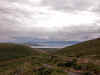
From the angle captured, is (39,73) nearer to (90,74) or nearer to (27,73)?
(27,73)

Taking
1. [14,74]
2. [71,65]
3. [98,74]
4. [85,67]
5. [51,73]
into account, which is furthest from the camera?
[71,65]

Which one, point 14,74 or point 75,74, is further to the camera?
point 14,74

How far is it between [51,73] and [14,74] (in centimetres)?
2716

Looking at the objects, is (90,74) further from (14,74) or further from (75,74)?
(14,74)

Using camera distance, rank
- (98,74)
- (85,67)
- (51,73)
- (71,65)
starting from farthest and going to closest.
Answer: (71,65)
(85,67)
(51,73)
(98,74)

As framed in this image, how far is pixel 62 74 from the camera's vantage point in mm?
72125

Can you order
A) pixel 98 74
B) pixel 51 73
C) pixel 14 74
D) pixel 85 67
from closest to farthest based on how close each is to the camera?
pixel 98 74 → pixel 51 73 → pixel 14 74 → pixel 85 67

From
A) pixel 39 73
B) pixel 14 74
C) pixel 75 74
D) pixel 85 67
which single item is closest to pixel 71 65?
pixel 85 67

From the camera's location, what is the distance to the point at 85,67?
93.6 metres

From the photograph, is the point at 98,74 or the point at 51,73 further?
the point at 51,73

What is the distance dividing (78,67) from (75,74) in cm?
2667

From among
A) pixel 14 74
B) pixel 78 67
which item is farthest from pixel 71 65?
pixel 14 74

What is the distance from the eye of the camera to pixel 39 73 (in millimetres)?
74312

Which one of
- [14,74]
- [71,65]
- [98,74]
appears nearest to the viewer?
[98,74]
